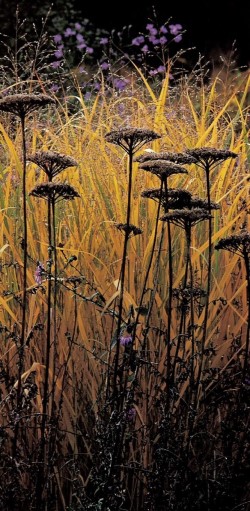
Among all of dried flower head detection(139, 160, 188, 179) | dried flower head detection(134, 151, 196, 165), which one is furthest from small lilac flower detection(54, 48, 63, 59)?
dried flower head detection(139, 160, 188, 179)

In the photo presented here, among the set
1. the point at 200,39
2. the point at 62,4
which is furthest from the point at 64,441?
the point at 200,39

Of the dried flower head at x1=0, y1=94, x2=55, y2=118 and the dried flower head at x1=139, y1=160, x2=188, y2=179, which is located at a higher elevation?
the dried flower head at x1=0, y1=94, x2=55, y2=118

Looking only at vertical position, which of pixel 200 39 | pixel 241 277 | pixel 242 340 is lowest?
pixel 242 340

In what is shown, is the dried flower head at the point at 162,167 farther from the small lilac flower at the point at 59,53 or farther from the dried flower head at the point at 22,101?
the small lilac flower at the point at 59,53

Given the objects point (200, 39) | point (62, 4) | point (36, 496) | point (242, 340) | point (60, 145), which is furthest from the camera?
point (200, 39)

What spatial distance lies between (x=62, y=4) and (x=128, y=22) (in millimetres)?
1803

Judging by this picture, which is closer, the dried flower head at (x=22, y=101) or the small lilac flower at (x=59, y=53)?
the dried flower head at (x=22, y=101)

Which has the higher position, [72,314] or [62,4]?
[62,4]

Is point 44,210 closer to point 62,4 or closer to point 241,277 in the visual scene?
point 241,277

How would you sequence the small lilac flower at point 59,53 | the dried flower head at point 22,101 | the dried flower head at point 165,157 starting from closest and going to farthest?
the dried flower head at point 22,101
the dried flower head at point 165,157
the small lilac flower at point 59,53

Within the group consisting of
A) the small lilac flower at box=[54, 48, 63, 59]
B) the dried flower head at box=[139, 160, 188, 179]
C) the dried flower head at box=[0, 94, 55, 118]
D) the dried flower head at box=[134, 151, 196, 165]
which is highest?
the small lilac flower at box=[54, 48, 63, 59]

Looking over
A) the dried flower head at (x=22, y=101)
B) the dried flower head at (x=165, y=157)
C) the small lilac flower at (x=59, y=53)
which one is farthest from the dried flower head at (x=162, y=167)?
the small lilac flower at (x=59, y=53)

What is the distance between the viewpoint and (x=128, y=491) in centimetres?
253

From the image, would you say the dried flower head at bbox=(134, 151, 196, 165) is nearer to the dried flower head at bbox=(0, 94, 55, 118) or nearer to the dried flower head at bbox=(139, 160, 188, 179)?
the dried flower head at bbox=(139, 160, 188, 179)
